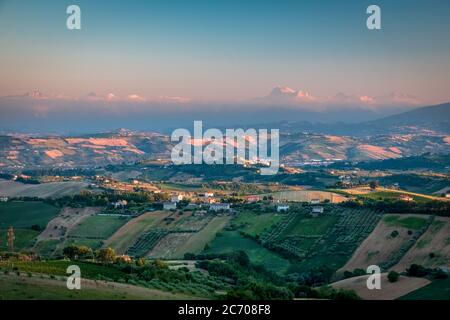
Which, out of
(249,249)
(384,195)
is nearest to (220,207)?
(249,249)

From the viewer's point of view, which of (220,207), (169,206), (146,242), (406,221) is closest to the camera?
(406,221)

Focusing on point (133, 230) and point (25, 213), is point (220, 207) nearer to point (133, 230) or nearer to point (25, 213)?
point (133, 230)

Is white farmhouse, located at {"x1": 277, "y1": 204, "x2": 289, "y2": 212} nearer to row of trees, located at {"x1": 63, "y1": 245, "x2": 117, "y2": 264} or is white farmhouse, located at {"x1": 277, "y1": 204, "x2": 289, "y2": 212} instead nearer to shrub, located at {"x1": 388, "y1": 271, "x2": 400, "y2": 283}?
row of trees, located at {"x1": 63, "y1": 245, "x2": 117, "y2": 264}

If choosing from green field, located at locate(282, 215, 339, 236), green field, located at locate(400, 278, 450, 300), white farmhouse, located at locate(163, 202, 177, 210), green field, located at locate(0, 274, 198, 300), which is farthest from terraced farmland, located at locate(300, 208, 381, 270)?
green field, located at locate(0, 274, 198, 300)

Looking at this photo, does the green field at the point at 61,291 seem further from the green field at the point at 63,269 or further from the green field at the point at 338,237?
the green field at the point at 338,237

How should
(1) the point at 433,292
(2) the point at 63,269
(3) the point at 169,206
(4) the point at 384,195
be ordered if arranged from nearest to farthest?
(1) the point at 433,292 → (2) the point at 63,269 → (3) the point at 169,206 → (4) the point at 384,195

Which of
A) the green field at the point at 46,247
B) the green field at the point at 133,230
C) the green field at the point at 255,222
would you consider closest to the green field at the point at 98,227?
the green field at the point at 133,230

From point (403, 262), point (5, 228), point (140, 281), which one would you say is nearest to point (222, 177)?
point (5, 228)
